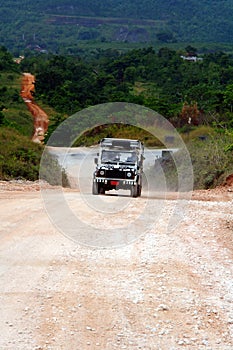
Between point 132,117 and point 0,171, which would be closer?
point 0,171

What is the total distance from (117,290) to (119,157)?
11.8 m

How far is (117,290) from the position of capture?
8.90 metres

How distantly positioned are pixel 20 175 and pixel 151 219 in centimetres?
1042

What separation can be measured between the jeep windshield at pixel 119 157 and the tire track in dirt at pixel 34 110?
33471 mm

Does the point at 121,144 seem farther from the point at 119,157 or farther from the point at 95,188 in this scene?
the point at 95,188

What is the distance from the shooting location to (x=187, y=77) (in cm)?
7925

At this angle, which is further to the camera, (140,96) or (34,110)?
(140,96)

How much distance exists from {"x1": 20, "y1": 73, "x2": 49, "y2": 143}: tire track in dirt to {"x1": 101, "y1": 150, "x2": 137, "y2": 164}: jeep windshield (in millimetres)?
33471

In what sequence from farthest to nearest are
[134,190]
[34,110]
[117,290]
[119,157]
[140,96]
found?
[140,96] → [34,110] → [119,157] → [134,190] → [117,290]

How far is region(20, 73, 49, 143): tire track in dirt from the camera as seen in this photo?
5878cm

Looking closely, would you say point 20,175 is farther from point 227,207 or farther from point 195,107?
point 195,107

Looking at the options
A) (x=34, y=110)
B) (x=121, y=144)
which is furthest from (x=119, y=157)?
(x=34, y=110)

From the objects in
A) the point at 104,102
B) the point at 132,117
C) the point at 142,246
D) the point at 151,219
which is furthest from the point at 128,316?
the point at 104,102

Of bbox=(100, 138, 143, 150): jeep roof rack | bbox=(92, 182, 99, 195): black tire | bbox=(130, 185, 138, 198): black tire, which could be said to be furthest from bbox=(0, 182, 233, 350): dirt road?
bbox=(100, 138, 143, 150): jeep roof rack
